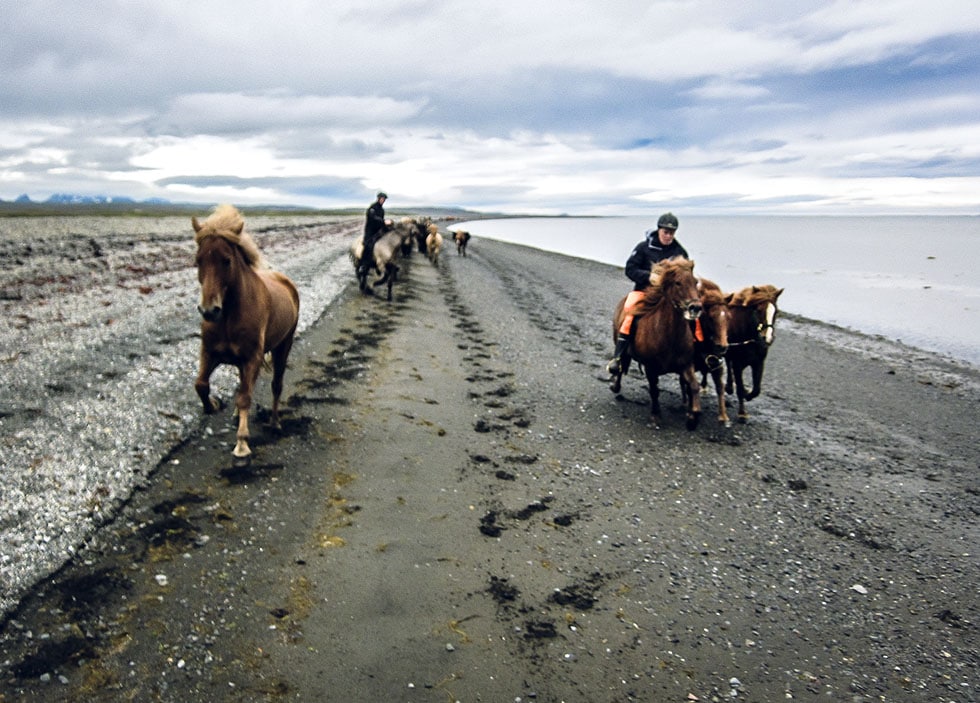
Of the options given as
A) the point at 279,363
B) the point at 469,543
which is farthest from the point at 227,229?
the point at 469,543

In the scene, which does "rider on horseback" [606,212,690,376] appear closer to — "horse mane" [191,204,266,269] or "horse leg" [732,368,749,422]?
"horse leg" [732,368,749,422]

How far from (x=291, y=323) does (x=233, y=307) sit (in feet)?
5.17

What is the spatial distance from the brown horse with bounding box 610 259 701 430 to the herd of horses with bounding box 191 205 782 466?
0.05 feet

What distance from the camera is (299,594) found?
4.87 metres

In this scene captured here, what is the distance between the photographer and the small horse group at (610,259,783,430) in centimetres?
896

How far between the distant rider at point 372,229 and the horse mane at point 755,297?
41.9 feet

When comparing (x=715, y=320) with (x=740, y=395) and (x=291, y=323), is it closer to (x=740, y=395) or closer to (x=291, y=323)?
(x=740, y=395)

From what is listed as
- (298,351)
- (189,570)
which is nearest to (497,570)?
(189,570)

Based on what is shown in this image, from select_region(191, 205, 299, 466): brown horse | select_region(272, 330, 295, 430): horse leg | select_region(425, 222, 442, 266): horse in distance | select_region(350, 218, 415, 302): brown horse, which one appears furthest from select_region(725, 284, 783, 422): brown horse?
select_region(425, 222, 442, 266): horse in distance

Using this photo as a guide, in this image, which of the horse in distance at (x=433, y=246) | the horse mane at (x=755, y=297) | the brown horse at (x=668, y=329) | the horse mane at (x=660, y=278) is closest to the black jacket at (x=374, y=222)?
the horse mane at (x=660, y=278)

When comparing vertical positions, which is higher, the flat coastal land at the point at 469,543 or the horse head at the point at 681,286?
the horse head at the point at 681,286

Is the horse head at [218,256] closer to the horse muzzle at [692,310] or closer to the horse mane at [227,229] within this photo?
the horse mane at [227,229]

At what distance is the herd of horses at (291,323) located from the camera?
22.1ft

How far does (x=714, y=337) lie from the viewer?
9.40 m
